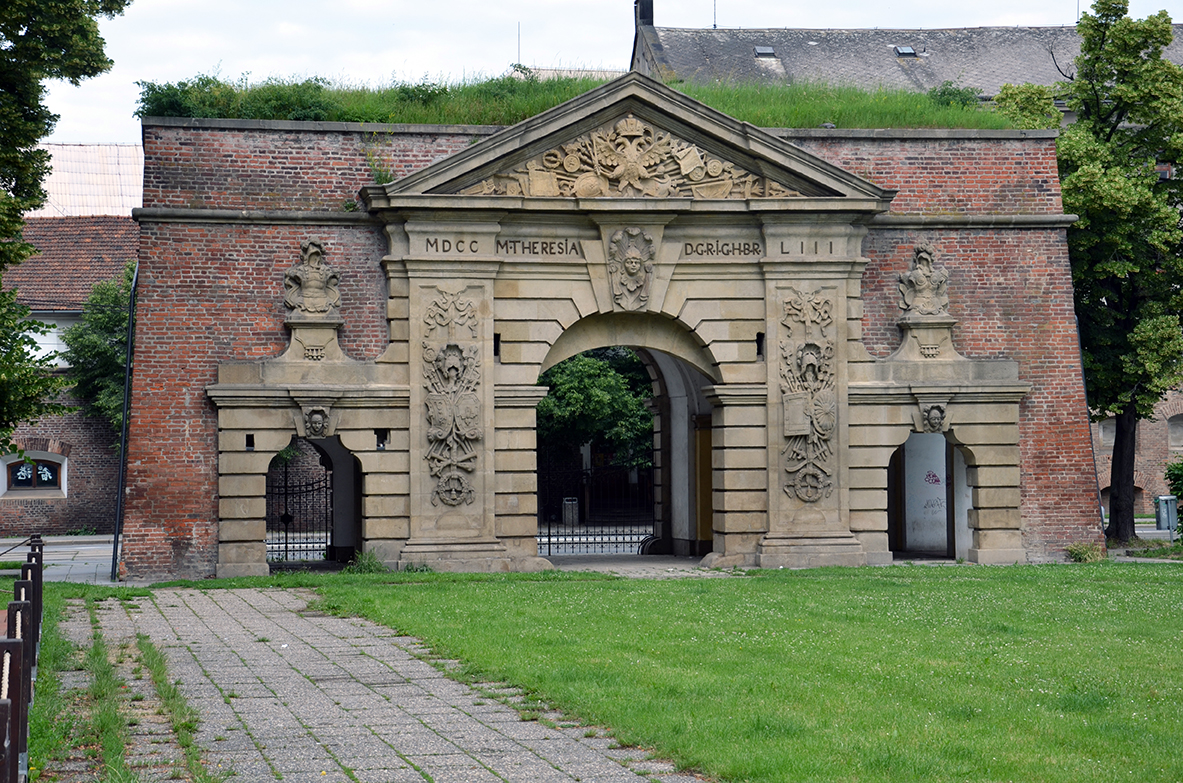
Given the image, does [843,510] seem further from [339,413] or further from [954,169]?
[339,413]

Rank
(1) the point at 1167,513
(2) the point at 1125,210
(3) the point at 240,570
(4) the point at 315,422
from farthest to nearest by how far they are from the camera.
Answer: (1) the point at 1167,513 < (2) the point at 1125,210 < (4) the point at 315,422 < (3) the point at 240,570

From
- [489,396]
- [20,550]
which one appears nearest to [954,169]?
[489,396]

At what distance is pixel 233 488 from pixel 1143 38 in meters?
19.2

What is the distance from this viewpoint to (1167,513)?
112ft

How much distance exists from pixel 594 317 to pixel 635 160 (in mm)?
2710

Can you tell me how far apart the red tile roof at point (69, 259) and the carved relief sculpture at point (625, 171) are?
70.5 feet

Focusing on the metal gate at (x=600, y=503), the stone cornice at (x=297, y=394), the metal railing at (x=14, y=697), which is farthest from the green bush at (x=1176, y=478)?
the metal railing at (x=14, y=697)

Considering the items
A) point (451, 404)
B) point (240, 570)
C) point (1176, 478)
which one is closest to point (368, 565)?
point (240, 570)

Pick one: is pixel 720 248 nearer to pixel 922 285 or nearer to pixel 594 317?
pixel 594 317

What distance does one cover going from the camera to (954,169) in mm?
23234

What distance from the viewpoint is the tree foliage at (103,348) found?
36062 mm

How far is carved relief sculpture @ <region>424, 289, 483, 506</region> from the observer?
828 inches

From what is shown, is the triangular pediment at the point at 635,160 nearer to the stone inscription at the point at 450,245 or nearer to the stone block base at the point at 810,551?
the stone inscription at the point at 450,245

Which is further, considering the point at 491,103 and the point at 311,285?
the point at 491,103
